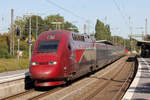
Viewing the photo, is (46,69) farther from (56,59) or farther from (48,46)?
(48,46)

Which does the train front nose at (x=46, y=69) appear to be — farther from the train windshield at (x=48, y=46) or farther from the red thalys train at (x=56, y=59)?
the train windshield at (x=48, y=46)

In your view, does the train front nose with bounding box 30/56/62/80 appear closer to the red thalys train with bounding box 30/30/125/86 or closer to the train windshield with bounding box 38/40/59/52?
the red thalys train with bounding box 30/30/125/86

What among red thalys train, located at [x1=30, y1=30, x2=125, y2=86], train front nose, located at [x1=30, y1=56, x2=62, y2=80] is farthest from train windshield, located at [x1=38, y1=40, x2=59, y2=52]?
train front nose, located at [x1=30, y1=56, x2=62, y2=80]

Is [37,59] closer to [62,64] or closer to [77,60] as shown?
[62,64]

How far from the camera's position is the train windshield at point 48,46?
13307mm

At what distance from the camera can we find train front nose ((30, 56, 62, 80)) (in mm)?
12211

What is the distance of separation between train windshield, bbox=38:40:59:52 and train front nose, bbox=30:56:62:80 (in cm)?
84

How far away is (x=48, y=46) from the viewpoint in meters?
13.5

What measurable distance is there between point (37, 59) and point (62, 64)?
1356 mm

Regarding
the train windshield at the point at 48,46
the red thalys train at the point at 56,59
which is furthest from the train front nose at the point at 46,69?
the train windshield at the point at 48,46

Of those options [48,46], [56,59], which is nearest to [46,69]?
[56,59]

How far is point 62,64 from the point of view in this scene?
1286 centimetres

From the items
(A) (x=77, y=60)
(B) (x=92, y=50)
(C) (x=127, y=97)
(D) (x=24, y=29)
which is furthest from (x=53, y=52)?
(D) (x=24, y=29)

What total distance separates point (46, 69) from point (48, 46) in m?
1.70
